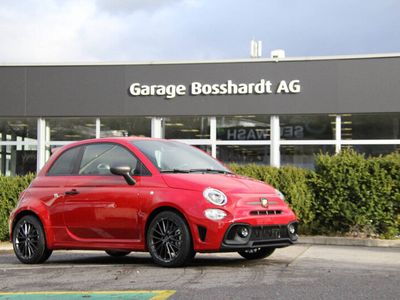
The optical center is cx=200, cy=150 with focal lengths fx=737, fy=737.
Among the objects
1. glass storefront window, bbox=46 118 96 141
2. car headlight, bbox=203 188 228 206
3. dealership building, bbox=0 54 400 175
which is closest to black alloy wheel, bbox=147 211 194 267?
car headlight, bbox=203 188 228 206

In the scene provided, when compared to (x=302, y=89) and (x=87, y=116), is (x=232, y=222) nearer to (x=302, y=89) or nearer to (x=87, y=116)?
(x=302, y=89)

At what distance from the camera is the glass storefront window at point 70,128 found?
77.0 feet

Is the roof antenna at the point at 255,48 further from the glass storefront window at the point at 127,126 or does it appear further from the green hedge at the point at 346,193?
the green hedge at the point at 346,193

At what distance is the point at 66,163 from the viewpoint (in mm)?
9867

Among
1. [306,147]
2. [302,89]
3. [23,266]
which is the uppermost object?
[302,89]

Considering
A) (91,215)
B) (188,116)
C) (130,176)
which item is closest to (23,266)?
(91,215)

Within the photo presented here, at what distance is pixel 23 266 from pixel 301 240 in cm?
552

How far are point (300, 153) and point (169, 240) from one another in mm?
14192

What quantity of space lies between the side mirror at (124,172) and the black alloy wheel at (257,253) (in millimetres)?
1690

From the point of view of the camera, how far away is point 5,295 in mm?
6973

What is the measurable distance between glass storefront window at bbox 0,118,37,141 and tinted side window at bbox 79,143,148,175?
1458cm

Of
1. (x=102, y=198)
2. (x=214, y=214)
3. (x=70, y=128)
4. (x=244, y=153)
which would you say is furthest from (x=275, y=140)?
(x=214, y=214)

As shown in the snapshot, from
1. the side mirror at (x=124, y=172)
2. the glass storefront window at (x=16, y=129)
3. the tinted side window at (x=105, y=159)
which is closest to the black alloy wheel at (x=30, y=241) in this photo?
the tinted side window at (x=105, y=159)

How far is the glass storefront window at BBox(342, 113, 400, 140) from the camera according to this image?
2164 cm
